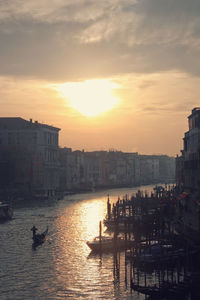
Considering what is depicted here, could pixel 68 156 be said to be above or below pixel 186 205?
above

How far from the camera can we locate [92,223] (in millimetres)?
56094

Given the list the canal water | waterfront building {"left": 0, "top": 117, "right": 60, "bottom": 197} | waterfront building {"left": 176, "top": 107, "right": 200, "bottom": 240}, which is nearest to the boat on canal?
the canal water

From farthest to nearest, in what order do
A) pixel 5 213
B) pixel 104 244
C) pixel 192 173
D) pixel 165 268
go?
1. pixel 5 213
2. pixel 192 173
3. pixel 104 244
4. pixel 165 268

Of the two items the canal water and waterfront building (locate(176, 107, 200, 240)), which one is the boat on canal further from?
waterfront building (locate(176, 107, 200, 240))

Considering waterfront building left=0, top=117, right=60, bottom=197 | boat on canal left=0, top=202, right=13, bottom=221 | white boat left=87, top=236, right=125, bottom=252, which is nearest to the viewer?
white boat left=87, top=236, right=125, bottom=252

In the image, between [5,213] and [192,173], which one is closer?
[192,173]

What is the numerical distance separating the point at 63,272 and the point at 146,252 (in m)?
5.42

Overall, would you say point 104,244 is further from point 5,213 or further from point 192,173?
point 5,213

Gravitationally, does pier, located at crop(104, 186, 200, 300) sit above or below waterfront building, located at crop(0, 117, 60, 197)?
below

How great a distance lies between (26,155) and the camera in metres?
97.9

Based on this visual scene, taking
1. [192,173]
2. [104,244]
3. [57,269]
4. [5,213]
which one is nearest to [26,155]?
[5,213]

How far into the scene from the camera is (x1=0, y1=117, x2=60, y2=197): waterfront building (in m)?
96.8

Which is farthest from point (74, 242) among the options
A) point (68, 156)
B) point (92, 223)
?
point (68, 156)

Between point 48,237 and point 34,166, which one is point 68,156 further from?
point 48,237
